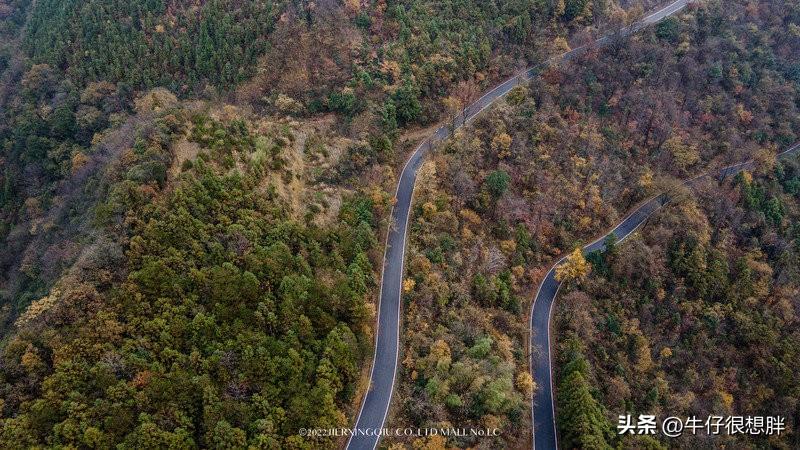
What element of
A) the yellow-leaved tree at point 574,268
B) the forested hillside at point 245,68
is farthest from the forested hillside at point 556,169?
the forested hillside at point 245,68

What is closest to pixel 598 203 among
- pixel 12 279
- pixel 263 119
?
pixel 263 119

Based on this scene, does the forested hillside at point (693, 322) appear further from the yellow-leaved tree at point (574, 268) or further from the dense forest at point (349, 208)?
the yellow-leaved tree at point (574, 268)

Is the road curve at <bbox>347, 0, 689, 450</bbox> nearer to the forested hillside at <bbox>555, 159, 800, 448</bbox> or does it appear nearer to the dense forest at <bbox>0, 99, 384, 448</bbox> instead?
the dense forest at <bbox>0, 99, 384, 448</bbox>

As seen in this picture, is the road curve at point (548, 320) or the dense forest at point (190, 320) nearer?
the dense forest at point (190, 320)

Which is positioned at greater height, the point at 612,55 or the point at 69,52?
the point at 612,55

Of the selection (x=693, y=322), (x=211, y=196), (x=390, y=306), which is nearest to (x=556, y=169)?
(x=693, y=322)

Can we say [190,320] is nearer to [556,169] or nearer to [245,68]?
[245,68]

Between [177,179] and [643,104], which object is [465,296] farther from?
[643,104]
